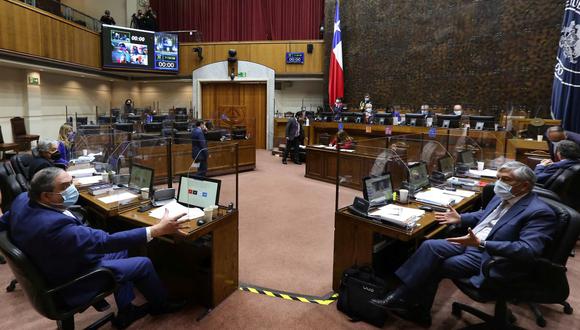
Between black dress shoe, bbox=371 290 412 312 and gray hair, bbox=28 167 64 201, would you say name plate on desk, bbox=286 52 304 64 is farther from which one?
gray hair, bbox=28 167 64 201

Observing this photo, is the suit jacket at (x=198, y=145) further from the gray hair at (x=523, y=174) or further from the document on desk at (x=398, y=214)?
the gray hair at (x=523, y=174)

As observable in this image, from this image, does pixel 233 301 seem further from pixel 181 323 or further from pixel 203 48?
pixel 203 48

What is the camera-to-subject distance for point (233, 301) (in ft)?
9.95

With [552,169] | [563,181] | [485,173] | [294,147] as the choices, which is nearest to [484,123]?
[485,173]

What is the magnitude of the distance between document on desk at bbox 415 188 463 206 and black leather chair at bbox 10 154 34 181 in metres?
4.26

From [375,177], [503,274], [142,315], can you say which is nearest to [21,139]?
[142,315]

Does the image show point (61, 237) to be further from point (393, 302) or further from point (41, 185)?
point (393, 302)

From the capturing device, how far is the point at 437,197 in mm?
3502

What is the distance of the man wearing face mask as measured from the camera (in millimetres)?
3988

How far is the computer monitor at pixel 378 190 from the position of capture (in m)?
3.14

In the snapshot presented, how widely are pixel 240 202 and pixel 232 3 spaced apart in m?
11.0

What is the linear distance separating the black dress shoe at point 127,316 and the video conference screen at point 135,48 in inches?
→ 433

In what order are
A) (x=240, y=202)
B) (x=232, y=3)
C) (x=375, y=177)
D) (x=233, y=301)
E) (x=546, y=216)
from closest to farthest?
(x=546, y=216), (x=233, y=301), (x=375, y=177), (x=240, y=202), (x=232, y=3)

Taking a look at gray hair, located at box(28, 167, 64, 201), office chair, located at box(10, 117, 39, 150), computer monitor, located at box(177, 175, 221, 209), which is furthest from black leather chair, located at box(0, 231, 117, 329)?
office chair, located at box(10, 117, 39, 150)
